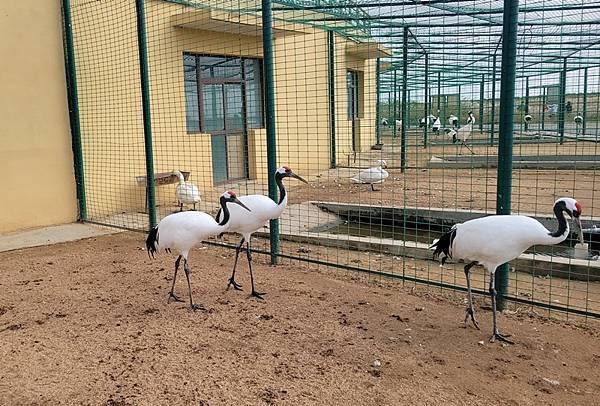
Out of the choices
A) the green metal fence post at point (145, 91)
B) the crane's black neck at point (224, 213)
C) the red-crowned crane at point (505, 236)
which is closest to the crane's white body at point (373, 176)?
the green metal fence post at point (145, 91)

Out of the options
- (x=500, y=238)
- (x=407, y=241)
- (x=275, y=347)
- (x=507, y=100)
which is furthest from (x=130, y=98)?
(x=500, y=238)

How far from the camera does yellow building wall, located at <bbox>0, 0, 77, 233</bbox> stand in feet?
24.7

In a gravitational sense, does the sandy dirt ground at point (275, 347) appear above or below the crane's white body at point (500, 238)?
below

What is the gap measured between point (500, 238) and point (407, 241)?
11.8ft

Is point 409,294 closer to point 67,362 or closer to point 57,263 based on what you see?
point 67,362

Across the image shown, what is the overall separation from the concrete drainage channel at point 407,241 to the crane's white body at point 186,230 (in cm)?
200

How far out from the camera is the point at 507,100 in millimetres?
4281

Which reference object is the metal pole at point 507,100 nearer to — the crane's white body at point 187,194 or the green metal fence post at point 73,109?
the crane's white body at point 187,194

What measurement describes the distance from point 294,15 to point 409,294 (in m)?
7.53

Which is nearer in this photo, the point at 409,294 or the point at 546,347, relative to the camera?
the point at 546,347

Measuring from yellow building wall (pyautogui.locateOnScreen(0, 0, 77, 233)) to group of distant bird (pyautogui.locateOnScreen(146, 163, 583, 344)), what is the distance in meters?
3.72

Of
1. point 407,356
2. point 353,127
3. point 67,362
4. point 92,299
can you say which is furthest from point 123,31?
point 353,127

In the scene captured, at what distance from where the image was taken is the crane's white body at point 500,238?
389cm

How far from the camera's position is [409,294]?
5.08m
